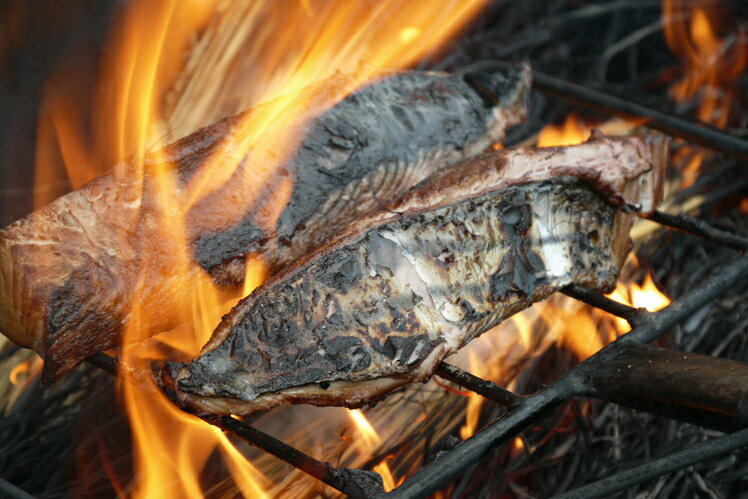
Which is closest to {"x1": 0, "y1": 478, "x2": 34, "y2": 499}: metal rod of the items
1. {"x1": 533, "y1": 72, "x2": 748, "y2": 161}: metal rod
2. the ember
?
the ember

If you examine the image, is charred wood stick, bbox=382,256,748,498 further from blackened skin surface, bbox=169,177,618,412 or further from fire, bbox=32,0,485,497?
fire, bbox=32,0,485,497

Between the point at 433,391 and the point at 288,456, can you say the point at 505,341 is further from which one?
the point at 288,456

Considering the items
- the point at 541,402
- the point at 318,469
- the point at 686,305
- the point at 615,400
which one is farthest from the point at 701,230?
the point at 318,469

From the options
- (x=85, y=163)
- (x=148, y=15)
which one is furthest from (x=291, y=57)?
(x=85, y=163)

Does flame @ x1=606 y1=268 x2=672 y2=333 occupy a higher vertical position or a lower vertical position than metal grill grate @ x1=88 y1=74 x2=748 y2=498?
higher

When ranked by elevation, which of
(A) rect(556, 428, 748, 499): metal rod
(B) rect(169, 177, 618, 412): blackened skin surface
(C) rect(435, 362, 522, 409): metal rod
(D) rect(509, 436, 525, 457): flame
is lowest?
(A) rect(556, 428, 748, 499): metal rod

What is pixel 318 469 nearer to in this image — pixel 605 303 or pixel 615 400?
pixel 615 400

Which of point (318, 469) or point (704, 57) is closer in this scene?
point (318, 469)
